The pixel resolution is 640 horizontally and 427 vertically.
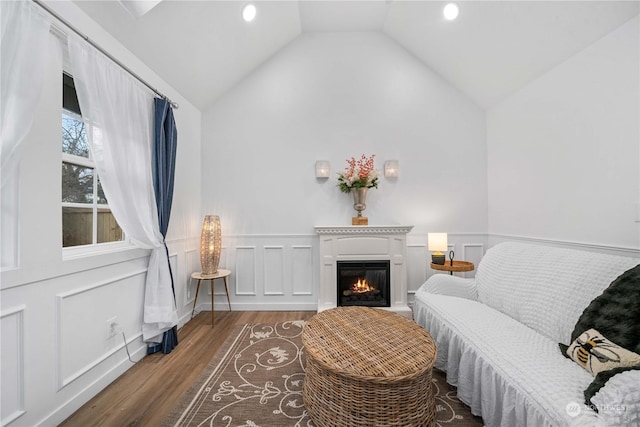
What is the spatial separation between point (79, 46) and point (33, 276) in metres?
1.40

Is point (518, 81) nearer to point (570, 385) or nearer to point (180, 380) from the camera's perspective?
point (570, 385)

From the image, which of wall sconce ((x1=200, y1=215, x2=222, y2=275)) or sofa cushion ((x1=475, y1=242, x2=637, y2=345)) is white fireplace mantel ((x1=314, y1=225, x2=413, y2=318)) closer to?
sofa cushion ((x1=475, y1=242, x2=637, y2=345))

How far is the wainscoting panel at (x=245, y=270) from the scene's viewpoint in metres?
3.29

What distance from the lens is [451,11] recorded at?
2.54 meters

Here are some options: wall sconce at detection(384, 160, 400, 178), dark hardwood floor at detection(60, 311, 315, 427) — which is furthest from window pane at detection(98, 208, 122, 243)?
wall sconce at detection(384, 160, 400, 178)

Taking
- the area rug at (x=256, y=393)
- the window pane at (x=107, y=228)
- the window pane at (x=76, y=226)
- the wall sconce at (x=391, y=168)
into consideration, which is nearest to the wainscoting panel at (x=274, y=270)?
the area rug at (x=256, y=393)

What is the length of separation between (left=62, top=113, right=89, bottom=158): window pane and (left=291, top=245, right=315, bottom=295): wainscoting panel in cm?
221

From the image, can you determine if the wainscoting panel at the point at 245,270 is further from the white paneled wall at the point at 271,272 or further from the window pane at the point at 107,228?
the window pane at the point at 107,228

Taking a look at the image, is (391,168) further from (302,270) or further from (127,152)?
(127,152)

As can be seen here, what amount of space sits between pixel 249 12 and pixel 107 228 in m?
2.45

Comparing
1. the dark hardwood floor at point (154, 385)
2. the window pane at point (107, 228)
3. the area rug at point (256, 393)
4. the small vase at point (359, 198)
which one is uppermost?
the small vase at point (359, 198)

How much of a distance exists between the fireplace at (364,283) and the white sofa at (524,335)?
0.77 m

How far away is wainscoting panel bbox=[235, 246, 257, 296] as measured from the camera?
329 centimetres

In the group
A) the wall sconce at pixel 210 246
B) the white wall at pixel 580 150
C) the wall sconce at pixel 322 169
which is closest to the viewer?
the white wall at pixel 580 150
